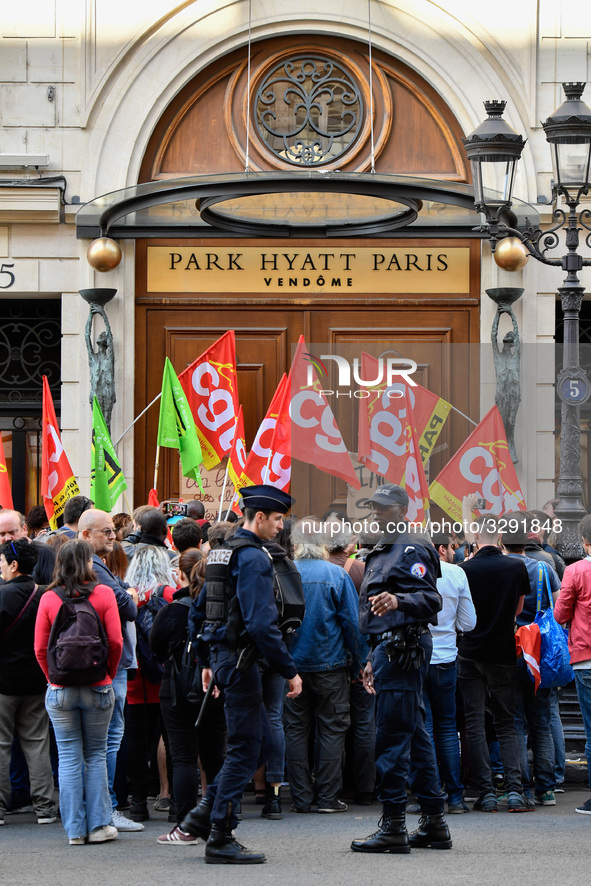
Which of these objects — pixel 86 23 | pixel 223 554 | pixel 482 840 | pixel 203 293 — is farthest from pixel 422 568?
pixel 86 23

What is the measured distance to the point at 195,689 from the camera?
298 inches

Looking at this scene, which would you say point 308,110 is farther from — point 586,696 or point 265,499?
point 265,499

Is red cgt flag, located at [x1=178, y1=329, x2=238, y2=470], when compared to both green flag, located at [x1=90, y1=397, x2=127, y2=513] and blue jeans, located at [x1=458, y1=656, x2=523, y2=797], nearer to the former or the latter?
green flag, located at [x1=90, y1=397, x2=127, y2=513]

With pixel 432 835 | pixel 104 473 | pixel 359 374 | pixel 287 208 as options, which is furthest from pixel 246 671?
pixel 287 208

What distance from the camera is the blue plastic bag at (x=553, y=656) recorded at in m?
8.90

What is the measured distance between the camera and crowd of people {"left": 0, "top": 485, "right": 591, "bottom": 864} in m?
7.15

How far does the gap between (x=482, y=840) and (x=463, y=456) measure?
12.0ft

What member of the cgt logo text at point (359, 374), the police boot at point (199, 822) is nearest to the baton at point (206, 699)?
the police boot at point (199, 822)

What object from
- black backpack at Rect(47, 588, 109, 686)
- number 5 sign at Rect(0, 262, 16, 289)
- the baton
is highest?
number 5 sign at Rect(0, 262, 16, 289)

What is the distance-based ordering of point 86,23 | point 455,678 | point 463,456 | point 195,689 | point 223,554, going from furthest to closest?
1. point 86,23
2. point 463,456
3. point 455,678
4. point 195,689
5. point 223,554

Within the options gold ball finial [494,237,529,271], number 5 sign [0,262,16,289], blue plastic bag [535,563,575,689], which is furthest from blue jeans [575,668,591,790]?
number 5 sign [0,262,16,289]

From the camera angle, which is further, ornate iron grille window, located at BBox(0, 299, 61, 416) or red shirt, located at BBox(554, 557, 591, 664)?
ornate iron grille window, located at BBox(0, 299, 61, 416)

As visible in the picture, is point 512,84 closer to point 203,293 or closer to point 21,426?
point 203,293

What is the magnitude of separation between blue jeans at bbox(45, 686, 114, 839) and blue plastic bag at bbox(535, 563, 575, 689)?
296cm
